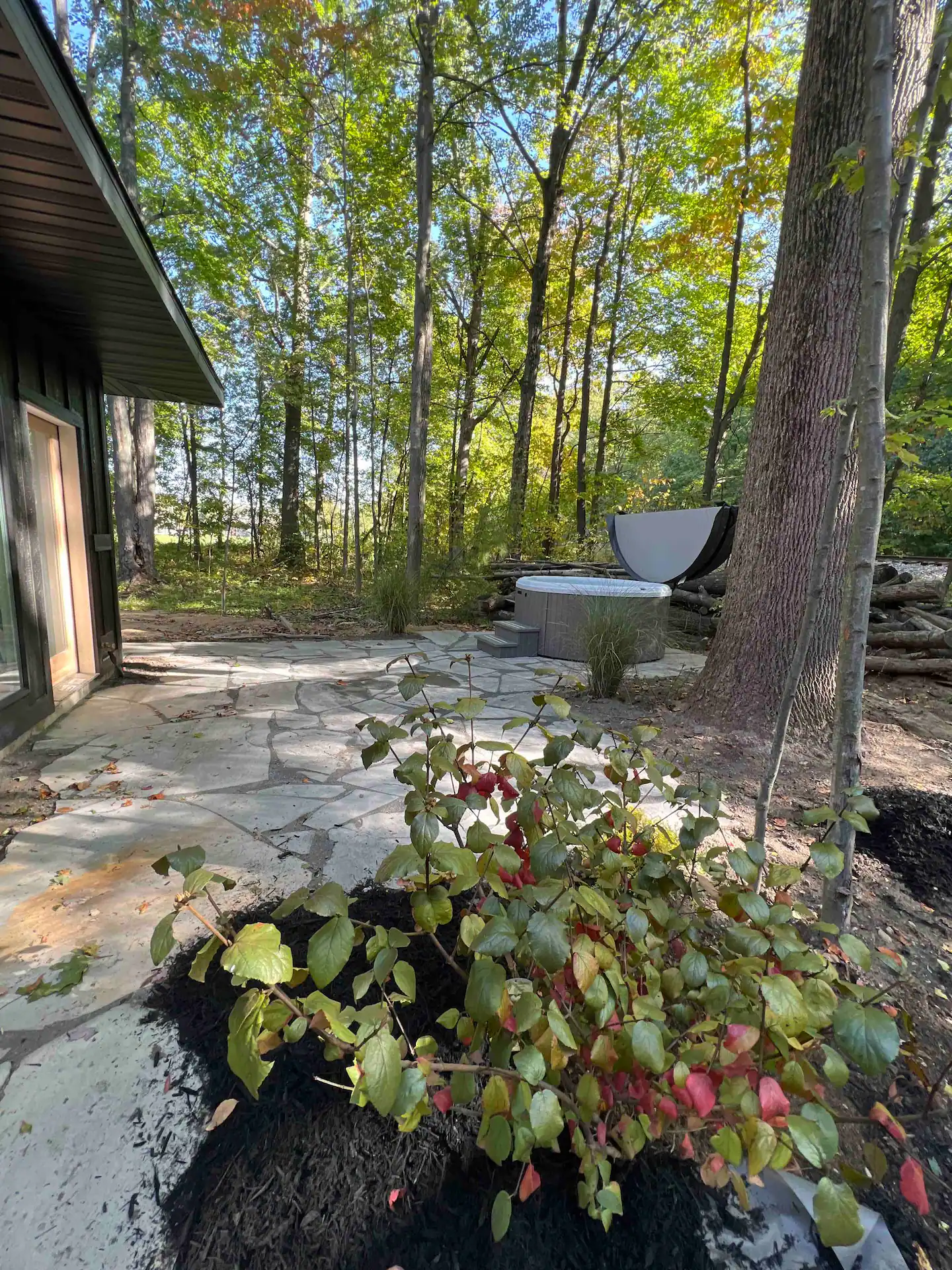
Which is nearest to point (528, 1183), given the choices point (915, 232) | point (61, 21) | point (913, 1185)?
point (913, 1185)

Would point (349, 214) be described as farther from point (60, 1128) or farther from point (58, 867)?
point (60, 1128)

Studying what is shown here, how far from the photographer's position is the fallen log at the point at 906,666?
382 cm

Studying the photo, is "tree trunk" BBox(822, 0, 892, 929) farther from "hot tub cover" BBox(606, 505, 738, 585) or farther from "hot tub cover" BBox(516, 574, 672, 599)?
"hot tub cover" BBox(606, 505, 738, 585)

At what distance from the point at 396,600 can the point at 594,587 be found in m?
2.02

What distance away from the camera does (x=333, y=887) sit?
0.68m

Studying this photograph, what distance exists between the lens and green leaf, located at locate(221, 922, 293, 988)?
1.80ft

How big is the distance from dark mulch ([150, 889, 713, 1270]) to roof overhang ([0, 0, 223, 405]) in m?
2.24

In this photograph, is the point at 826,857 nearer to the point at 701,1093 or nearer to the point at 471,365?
the point at 701,1093

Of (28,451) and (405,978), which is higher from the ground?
(28,451)

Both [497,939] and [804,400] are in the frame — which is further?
[804,400]

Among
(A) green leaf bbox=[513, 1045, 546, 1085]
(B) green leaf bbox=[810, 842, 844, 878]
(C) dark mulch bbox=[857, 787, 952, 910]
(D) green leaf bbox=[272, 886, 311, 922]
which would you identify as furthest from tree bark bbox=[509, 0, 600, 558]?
(A) green leaf bbox=[513, 1045, 546, 1085]

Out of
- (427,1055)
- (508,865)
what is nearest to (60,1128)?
(427,1055)

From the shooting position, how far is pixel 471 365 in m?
10.9

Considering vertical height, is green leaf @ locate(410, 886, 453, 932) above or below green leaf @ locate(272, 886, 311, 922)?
below
